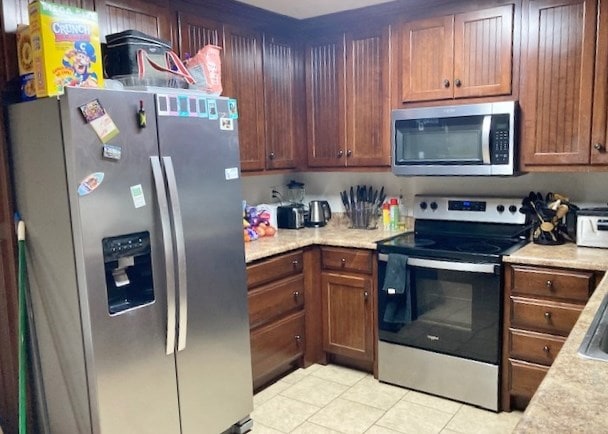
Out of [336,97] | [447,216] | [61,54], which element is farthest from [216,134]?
[447,216]

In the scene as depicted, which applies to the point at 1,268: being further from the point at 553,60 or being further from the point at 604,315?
the point at 553,60

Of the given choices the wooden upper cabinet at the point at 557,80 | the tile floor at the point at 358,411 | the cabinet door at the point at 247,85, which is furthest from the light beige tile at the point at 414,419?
the cabinet door at the point at 247,85

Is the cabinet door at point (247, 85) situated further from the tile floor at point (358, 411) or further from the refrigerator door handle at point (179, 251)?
the tile floor at point (358, 411)

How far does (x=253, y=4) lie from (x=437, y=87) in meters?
1.19

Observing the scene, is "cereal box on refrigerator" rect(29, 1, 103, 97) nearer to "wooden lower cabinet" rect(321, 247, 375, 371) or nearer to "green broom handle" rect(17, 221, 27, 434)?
"green broom handle" rect(17, 221, 27, 434)

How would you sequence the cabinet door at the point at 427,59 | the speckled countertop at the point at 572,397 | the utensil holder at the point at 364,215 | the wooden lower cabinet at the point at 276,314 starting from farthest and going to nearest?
1. the utensil holder at the point at 364,215
2. the cabinet door at the point at 427,59
3. the wooden lower cabinet at the point at 276,314
4. the speckled countertop at the point at 572,397

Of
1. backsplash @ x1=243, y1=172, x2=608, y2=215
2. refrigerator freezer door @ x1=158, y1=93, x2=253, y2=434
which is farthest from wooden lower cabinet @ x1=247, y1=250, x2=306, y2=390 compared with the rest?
backsplash @ x1=243, y1=172, x2=608, y2=215

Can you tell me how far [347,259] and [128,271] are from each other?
4.67 ft

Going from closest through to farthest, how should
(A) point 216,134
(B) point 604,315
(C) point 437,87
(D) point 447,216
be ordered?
(B) point 604,315, (A) point 216,134, (C) point 437,87, (D) point 447,216

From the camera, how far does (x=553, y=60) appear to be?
106 inches

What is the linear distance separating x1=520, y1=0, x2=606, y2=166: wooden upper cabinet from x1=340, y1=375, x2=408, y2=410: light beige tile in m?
1.47

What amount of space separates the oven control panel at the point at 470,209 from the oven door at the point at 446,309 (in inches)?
21.6

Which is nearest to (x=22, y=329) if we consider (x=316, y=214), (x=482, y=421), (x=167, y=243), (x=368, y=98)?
(x=167, y=243)

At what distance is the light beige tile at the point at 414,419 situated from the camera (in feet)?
8.54
